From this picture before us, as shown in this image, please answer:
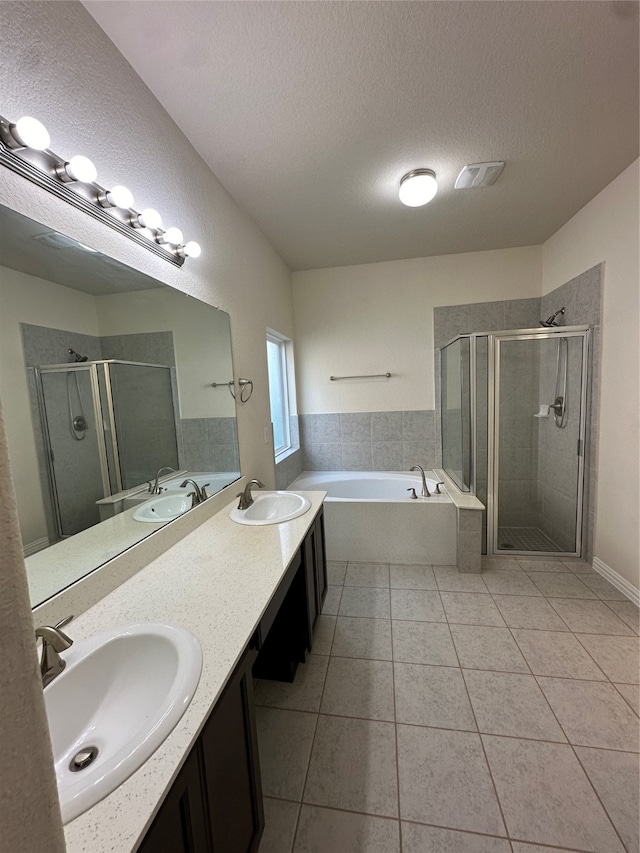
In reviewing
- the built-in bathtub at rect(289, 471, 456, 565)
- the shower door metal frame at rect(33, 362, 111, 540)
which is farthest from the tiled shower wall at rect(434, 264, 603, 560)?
the shower door metal frame at rect(33, 362, 111, 540)

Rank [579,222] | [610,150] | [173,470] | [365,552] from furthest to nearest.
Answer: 1. [365,552]
2. [579,222]
3. [610,150]
4. [173,470]

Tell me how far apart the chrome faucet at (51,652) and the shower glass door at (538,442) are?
288 cm

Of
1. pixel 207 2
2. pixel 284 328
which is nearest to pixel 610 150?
pixel 207 2

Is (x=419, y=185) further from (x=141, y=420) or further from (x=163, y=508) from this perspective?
(x=163, y=508)

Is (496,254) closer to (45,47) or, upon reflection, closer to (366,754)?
(45,47)

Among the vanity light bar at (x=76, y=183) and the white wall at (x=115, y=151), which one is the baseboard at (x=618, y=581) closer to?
the white wall at (x=115, y=151)

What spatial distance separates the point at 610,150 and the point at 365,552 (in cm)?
295

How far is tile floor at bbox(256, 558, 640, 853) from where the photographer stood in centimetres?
107

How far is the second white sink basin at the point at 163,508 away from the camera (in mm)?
1299

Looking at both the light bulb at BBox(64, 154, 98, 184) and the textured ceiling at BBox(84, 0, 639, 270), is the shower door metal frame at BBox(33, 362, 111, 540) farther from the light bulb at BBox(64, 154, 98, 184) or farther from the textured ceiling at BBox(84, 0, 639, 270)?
the textured ceiling at BBox(84, 0, 639, 270)

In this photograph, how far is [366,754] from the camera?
50.7 inches

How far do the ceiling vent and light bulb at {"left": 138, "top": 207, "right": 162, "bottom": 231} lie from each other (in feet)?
5.69

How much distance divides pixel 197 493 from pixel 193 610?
73 centimetres

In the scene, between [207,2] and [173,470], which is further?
[173,470]
